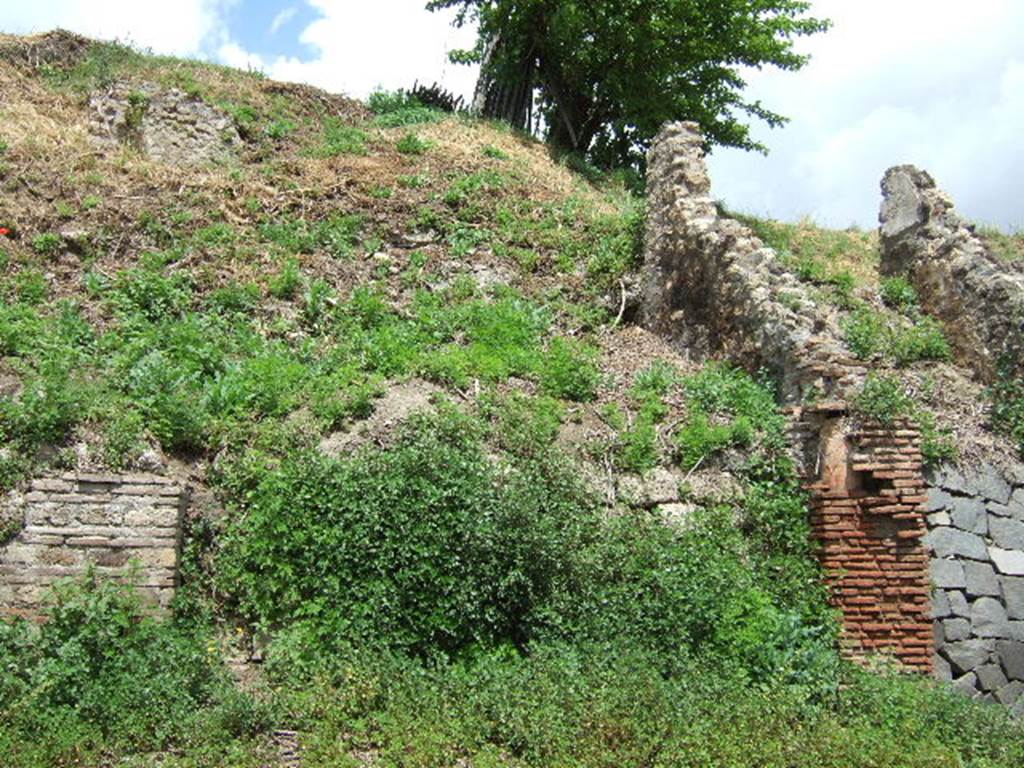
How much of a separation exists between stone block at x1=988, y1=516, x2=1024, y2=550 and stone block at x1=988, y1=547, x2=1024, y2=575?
0.17 feet

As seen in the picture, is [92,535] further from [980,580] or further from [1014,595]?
[1014,595]

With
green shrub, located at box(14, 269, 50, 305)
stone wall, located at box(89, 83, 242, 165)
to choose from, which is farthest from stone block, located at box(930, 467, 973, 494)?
stone wall, located at box(89, 83, 242, 165)

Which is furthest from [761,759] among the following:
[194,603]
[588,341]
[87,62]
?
[87,62]

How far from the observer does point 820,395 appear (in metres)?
9.16

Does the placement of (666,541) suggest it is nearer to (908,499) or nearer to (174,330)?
(908,499)

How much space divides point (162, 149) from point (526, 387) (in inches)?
297

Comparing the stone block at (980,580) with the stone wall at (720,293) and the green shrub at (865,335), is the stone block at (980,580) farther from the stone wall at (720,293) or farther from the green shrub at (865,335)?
the green shrub at (865,335)

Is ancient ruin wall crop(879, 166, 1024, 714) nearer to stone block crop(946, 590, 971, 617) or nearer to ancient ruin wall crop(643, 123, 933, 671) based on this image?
stone block crop(946, 590, 971, 617)

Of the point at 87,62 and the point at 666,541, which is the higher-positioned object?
the point at 87,62

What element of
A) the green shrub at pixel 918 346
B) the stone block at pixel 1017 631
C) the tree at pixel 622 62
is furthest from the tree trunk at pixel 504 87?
the stone block at pixel 1017 631

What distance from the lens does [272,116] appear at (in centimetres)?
1600

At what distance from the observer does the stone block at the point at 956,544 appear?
8.58m

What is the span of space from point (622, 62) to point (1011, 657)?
43.3 ft

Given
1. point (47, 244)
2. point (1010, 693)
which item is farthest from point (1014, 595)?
point (47, 244)
